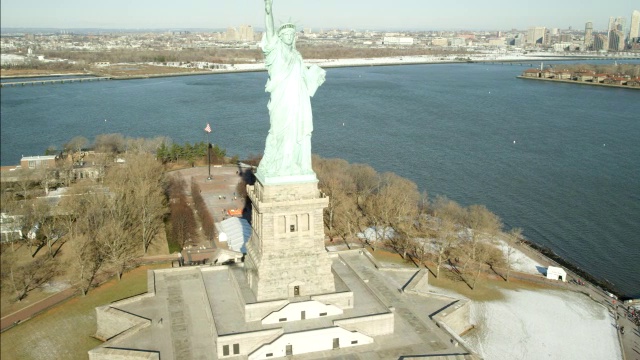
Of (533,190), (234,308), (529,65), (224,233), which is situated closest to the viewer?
(234,308)

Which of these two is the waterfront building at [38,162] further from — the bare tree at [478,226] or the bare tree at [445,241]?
the bare tree at [478,226]

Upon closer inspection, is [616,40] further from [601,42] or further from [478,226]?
[478,226]

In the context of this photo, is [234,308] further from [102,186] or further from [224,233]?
[102,186]

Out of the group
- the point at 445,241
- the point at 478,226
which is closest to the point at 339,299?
the point at 445,241

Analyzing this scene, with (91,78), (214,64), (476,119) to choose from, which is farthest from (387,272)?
(214,64)

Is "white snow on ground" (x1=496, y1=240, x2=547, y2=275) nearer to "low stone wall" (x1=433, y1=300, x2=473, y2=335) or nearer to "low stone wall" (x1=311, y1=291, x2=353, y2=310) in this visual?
"low stone wall" (x1=433, y1=300, x2=473, y2=335)

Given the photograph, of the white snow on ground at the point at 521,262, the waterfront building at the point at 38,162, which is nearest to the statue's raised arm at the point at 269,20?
the white snow on ground at the point at 521,262
